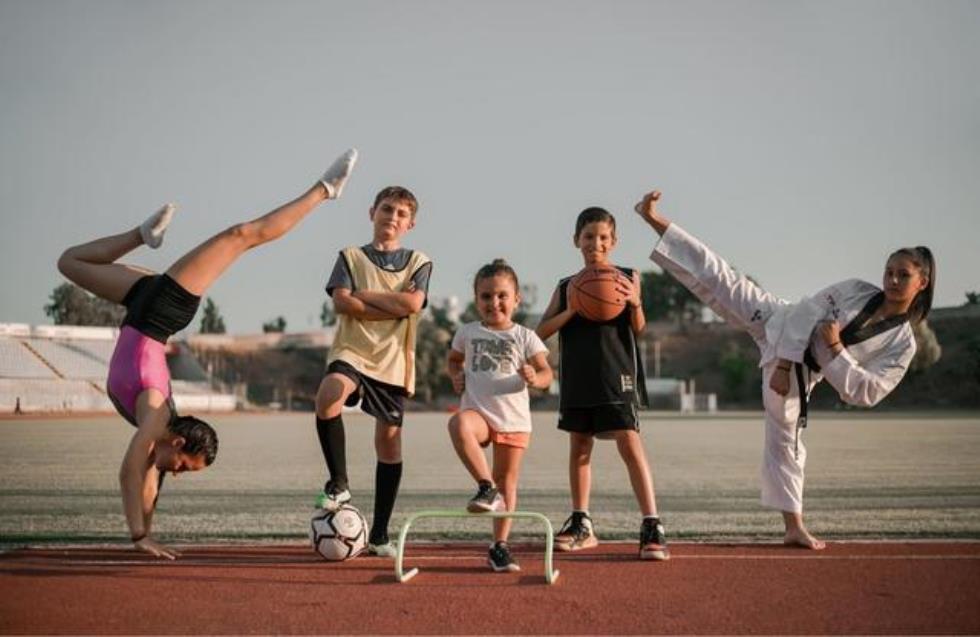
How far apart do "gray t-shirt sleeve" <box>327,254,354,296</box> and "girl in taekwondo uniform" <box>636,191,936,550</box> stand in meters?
2.04

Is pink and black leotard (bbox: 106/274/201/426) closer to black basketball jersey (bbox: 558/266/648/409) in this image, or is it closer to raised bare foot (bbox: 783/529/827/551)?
black basketball jersey (bbox: 558/266/648/409)

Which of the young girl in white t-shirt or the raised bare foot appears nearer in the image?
the young girl in white t-shirt

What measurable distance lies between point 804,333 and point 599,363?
1.35 metres

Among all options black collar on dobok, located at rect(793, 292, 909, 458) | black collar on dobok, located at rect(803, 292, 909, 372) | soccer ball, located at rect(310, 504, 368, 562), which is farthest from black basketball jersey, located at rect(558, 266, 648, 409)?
soccer ball, located at rect(310, 504, 368, 562)

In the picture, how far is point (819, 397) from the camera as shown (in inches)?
2987

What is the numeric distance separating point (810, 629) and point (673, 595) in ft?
2.56

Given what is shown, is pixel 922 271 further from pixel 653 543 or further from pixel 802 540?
pixel 653 543

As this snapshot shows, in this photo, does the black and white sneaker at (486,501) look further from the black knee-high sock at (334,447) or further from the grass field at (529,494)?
the grass field at (529,494)

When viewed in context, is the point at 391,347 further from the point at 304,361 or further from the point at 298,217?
the point at 304,361

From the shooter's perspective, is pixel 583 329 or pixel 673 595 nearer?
pixel 673 595

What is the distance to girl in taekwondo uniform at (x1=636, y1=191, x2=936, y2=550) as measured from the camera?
5707 millimetres

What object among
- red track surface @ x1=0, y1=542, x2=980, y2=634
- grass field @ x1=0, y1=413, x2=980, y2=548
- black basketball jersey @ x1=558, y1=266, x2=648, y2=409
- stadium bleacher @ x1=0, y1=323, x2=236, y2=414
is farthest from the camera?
stadium bleacher @ x1=0, y1=323, x2=236, y2=414

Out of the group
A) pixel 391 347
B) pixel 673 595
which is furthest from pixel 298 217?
pixel 673 595

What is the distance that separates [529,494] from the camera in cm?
1002
